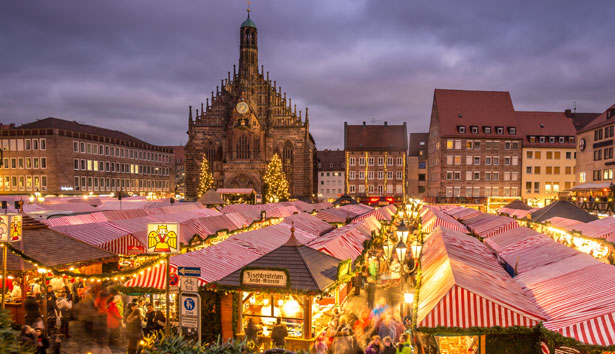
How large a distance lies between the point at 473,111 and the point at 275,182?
2963 centimetres

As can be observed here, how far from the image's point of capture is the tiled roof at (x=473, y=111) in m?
60.6

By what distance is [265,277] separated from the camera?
8.72 m

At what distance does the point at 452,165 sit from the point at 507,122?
32.7 ft

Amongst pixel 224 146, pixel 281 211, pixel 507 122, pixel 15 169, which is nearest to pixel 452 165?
pixel 507 122

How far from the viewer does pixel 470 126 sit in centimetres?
6072

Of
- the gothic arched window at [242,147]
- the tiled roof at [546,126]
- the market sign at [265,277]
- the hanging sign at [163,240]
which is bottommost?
the market sign at [265,277]

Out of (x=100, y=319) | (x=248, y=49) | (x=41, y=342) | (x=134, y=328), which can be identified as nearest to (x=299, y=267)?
(x=134, y=328)

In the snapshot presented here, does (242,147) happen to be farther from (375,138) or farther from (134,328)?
(134,328)

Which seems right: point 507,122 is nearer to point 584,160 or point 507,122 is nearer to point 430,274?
point 584,160

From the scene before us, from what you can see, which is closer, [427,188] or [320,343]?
[320,343]

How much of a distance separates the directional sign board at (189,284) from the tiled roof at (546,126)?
204ft

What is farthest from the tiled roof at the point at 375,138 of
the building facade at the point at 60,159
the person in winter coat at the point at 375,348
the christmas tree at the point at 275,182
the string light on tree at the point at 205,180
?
the person in winter coat at the point at 375,348

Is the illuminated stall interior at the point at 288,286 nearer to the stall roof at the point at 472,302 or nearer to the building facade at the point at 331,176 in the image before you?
the stall roof at the point at 472,302

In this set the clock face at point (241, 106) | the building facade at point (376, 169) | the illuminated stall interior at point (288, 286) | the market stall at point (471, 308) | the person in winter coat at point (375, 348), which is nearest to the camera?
the market stall at point (471, 308)
